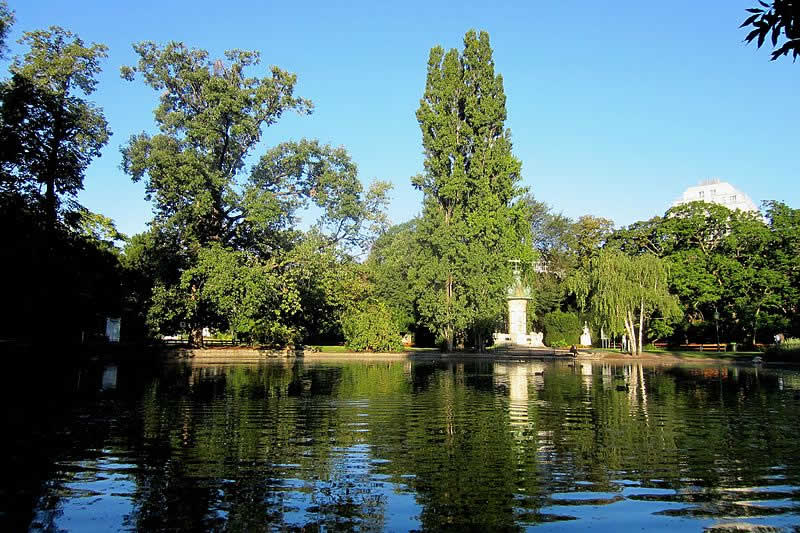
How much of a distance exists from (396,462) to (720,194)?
12345 cm

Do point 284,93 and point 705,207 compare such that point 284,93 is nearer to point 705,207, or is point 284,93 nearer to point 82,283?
point 82,283

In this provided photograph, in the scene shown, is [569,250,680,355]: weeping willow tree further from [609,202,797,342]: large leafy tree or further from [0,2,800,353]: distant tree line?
[609,202,797,342]: large leafy tree

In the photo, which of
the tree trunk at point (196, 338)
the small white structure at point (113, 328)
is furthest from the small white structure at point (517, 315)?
the small white structure at point (113, 328)

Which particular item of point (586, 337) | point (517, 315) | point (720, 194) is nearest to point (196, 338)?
point (517, 315)

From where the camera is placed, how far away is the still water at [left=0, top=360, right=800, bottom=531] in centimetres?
577

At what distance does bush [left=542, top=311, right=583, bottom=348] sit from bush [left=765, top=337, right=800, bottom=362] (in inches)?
625

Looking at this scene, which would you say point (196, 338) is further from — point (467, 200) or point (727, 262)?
point (727, 262)

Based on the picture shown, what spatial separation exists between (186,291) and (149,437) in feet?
95.1

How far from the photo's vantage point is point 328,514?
229 inches

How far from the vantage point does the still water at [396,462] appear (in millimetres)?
5770

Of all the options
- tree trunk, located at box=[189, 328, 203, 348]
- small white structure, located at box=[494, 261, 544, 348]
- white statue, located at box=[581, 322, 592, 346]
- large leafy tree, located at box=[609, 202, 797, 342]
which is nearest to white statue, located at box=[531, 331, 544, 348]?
small white structure, located at box=[494, 261, 544, 348]

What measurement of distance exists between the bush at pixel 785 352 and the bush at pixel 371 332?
2224 cm

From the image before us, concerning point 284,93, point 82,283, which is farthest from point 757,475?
point 284,93

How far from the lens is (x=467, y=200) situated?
1748 inches
